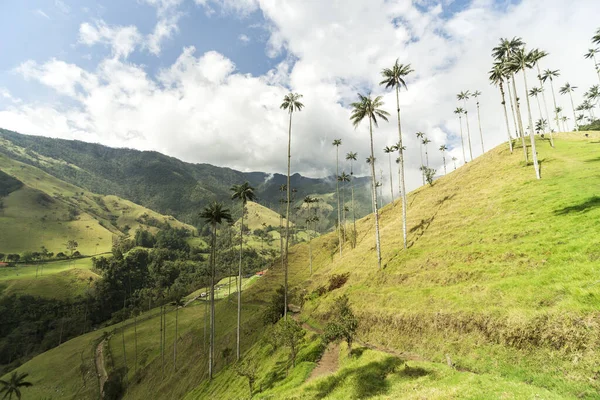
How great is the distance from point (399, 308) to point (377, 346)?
18.5 feet

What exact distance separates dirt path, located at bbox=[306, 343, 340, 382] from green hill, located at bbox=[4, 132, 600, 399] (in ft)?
0.88

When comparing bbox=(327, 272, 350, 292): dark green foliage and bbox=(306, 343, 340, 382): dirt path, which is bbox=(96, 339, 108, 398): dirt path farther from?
bbox=(306, 343, 340, 382): dirt path

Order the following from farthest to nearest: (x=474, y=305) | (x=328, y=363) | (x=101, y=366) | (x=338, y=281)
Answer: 1. (x=101, y=366)
2. (x=338, y=281)
3. (x=328, y=363)
4. (x=474, y=305)

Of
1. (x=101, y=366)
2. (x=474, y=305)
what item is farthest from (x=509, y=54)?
(x=101, y=366)

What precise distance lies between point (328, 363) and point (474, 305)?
20394 millimetres

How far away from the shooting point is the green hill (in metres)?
19.4

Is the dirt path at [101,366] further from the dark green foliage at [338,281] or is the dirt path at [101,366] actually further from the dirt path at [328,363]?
the dirt path at [328,363]

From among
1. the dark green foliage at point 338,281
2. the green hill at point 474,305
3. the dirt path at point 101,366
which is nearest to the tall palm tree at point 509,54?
the green hill at point 474,305

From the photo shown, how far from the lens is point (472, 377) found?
65.3 feet

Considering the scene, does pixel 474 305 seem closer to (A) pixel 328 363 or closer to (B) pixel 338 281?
(A) pixel 328 363

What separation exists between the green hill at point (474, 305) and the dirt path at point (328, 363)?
0.88 feet

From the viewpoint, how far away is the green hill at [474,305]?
19359mm

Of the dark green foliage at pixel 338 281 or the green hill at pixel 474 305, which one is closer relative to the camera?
the green hill at pixel 474 305

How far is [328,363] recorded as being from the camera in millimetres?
37531
